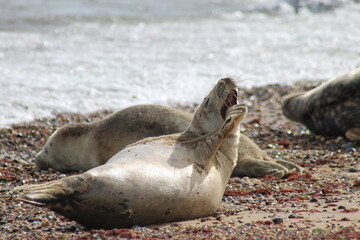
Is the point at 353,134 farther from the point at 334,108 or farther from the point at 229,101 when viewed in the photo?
the point at 229,101

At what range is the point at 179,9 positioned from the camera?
2084 centimetres

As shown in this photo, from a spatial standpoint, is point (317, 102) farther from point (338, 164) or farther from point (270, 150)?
point (338, 164)

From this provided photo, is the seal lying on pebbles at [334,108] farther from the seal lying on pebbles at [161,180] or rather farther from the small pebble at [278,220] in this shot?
the small pebble at [278,220]

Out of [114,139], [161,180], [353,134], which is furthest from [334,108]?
[161,180]

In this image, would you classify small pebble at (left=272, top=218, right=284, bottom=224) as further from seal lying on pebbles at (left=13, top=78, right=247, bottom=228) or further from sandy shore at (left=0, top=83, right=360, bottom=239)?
seal lying on pebbles at (left=13, top=78, right=247, bottom=228)

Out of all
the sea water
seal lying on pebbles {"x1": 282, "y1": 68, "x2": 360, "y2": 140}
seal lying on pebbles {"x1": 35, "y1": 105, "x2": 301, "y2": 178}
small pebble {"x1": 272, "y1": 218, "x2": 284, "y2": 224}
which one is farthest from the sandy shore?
the sea water

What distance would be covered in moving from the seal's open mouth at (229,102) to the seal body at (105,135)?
1.16 m

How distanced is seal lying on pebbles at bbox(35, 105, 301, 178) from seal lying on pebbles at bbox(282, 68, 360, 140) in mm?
1756

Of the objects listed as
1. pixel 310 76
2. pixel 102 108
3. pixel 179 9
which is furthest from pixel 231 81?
pixel 179 9

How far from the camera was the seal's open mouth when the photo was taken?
5.23 m

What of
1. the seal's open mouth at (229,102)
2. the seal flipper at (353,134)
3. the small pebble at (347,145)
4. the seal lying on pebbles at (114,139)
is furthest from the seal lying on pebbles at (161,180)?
the seal flipper at (353,134)

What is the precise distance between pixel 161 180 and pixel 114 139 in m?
2.28

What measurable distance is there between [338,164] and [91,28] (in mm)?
10661

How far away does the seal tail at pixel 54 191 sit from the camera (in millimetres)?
3807
